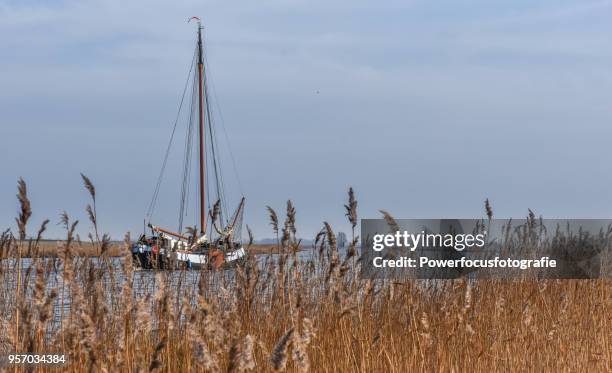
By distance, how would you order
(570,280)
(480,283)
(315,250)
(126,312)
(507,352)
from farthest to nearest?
(570,280), (480,283), (315,250), (507,352), (126,312)

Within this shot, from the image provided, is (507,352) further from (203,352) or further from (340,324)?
(203,352)

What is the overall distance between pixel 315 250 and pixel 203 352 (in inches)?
179

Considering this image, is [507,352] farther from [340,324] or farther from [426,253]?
[426,253]

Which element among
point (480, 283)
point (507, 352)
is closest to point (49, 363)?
point (507, 352)

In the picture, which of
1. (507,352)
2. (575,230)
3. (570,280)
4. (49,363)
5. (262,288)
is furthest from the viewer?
(575,230)

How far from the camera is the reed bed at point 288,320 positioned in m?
2.99

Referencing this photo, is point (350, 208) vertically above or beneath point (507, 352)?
above

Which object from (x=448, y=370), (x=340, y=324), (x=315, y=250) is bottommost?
(x=448, y=370)

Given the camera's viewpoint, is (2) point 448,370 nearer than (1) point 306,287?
Yes

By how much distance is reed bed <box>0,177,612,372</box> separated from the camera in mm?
2986

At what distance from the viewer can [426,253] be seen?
28.1ft

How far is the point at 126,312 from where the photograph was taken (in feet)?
10.1

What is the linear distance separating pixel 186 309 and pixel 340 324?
186 centimetres

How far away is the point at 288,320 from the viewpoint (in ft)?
17.3
